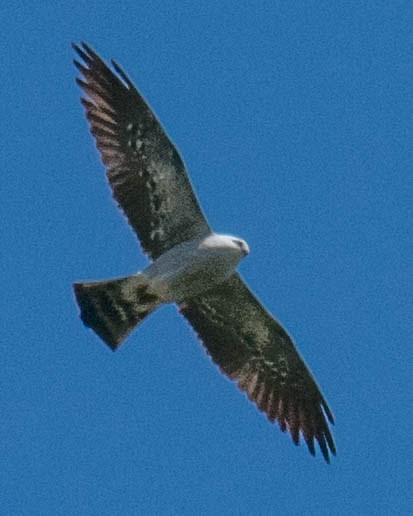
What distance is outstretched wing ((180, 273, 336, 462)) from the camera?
15.5 m

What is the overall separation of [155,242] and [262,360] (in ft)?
6.34

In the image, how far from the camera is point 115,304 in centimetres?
1489

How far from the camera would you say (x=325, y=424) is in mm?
16031

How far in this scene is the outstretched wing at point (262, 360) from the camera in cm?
1548

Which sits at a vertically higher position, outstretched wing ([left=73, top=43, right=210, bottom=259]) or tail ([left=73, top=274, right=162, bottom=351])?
outstretched wing ([left=73, top=43, right=210, bottom=259])

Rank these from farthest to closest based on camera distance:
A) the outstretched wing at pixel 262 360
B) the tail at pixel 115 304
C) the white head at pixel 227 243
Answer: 1. the outstretched wing at pixel 262 360
2. the tail at pixel 115 304
3. the white head at pixel 227 243

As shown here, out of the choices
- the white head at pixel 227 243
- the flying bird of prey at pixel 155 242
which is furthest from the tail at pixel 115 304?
the white head at pixel 227 243

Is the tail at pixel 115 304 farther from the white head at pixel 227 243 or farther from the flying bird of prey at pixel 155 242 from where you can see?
the white head at pixel 227 243

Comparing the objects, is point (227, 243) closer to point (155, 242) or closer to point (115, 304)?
point (155, 242)

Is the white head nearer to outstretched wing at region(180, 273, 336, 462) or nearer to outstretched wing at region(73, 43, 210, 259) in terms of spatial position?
outstretched wing at region(73, 43, 210, 259)

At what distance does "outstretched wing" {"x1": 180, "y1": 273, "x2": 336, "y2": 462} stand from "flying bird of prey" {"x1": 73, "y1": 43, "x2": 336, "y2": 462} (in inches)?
0.6

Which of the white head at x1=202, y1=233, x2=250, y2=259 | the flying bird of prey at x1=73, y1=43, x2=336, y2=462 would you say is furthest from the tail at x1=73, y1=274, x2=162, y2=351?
the white head at x1=202, y1=233, x2=250, y2=259

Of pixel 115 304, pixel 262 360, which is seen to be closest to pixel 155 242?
pixel 115 304

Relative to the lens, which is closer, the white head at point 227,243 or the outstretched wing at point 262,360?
the white head at point 227,243
